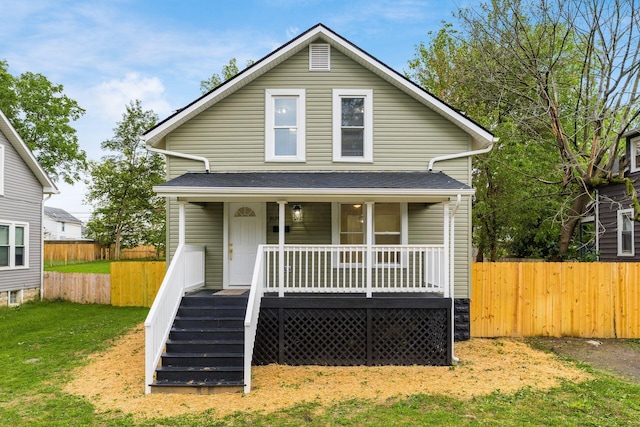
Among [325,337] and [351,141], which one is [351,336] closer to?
[325,337]

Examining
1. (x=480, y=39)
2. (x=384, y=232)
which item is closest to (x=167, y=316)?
(x=384, y=232)

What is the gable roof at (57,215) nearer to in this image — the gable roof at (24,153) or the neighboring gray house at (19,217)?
the gable roof at (24,153)

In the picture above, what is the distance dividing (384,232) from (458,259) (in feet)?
6.09

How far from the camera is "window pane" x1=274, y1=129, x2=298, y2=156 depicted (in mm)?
9406

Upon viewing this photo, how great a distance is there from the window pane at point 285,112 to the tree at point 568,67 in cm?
684

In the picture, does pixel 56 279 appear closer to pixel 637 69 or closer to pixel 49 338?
pixel 49 338

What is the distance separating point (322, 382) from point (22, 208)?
42.9 ft

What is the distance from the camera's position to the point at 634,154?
12453 millimetres

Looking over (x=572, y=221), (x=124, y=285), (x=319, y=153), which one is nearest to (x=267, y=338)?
(x=319, y=153)

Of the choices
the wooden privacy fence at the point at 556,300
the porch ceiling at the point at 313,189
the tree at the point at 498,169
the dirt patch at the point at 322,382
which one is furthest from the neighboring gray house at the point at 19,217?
the tree at the point at 498,169

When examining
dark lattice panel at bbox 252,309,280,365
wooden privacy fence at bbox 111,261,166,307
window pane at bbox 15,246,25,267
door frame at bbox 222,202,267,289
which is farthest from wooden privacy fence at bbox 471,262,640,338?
window pane at bbox 15,246,25,267

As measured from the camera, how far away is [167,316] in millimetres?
6715

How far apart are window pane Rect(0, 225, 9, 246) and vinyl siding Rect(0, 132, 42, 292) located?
0.93 ft

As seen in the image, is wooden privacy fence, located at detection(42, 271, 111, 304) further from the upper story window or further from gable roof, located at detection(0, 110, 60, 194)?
the upper story window
